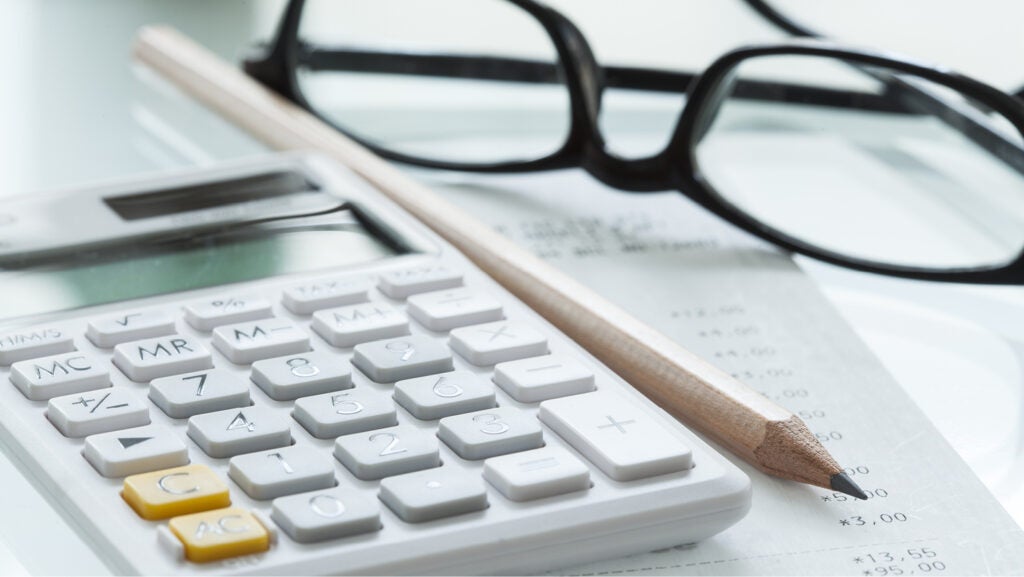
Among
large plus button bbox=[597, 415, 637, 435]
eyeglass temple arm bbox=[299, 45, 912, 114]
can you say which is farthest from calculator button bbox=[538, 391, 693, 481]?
eyeglass temple arm bbox=[299, 45, 912, 114]

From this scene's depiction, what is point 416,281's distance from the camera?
35 cm

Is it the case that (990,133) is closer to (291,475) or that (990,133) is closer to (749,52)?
(749,52)

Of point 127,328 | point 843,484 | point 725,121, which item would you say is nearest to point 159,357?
point 127,328

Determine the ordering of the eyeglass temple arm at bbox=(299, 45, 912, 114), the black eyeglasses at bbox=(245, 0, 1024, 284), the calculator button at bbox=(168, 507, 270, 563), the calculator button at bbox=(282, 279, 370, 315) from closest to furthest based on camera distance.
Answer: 1. the calculator button at bbox=(168, 507, 270, 563)
2. the calculator button at bbox=(282, 279, 370, 315)
3. the black eyeglasses at bbox=(245, 0, 1024, 284)
4. the eyeglass temple arm at bbox=(299, 45, 912, 114)

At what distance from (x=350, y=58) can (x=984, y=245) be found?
0.27 meters

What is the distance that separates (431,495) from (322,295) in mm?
98

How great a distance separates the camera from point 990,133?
0.49m

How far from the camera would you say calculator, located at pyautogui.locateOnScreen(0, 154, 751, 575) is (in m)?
0.24

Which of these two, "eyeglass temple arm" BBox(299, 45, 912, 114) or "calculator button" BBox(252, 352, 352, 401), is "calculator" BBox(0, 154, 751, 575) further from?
"eyeglass temple arm" BBox(299, 45, 912, 114)

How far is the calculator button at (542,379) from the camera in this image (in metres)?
0.30

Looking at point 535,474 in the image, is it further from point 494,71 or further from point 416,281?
point 494,71

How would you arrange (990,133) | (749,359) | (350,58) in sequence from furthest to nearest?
(350,58) < (990,133) < (749,359)

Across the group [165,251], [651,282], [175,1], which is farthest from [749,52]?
[175,1]

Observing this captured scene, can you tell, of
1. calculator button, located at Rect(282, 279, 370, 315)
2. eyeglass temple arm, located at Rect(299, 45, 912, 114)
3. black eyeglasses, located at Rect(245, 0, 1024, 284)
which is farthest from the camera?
eyeglass temple arm, located at Rect(299, 45, 912, 114)
